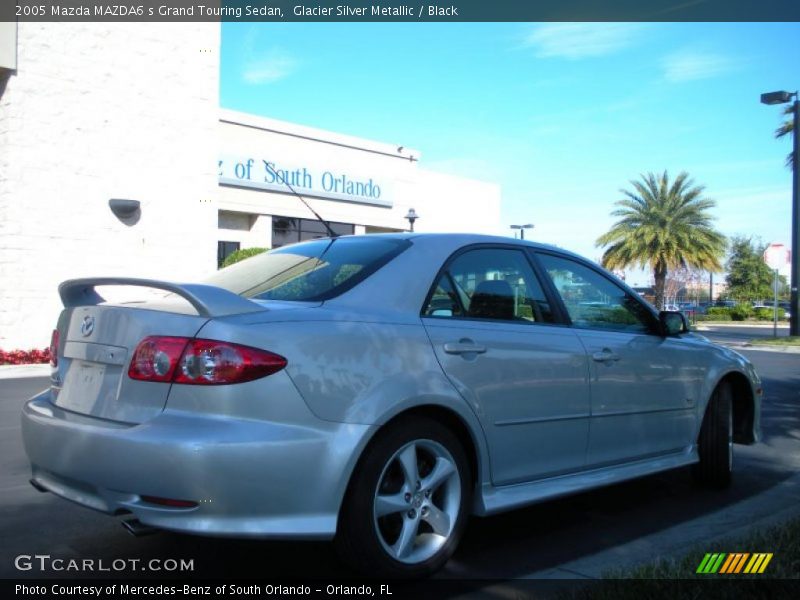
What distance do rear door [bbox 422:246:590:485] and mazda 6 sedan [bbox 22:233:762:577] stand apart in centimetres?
1

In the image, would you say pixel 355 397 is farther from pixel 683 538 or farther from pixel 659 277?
pixel 659 277

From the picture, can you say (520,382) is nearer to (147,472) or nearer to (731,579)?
(731,579)

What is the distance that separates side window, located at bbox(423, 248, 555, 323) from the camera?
12.8 ft

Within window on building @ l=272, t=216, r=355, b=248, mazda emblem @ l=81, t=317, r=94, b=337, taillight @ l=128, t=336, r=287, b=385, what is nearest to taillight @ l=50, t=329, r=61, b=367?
mazda emblem @ l=81, t=317, r=94, b=337

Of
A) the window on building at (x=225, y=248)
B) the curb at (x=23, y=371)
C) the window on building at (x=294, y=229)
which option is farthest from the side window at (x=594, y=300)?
the window on building at (x=294, y=229)

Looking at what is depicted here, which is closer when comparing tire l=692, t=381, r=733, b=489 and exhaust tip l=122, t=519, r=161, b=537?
exhaust tip l=122, t=519, r=161, b=537

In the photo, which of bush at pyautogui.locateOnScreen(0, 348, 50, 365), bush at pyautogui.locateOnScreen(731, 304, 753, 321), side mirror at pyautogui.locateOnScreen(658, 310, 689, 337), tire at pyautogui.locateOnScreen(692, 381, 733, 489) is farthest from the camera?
bush at pyautogui.locateOnScreen(731, 304, 753, 321)

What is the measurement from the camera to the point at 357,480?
3209mm

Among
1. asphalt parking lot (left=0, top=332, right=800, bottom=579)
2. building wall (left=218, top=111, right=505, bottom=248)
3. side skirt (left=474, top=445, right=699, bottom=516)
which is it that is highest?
building wall (left=218, top=111, right=505, bottom=248)

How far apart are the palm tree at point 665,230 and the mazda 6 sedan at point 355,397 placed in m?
31.4

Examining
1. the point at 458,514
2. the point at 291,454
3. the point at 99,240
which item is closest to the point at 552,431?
the point at 458,514

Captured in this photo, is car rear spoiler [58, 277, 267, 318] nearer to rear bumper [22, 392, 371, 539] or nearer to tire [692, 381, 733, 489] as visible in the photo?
rear bumper [22, 392, 371, 539]

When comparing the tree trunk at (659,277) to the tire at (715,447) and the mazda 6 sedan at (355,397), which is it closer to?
the tire at (715,447)

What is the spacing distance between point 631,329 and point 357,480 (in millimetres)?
2411
